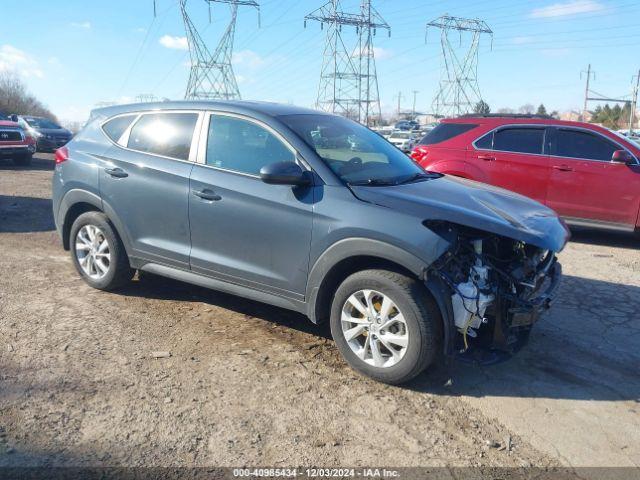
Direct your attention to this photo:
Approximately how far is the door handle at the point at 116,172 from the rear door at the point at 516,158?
547 cm

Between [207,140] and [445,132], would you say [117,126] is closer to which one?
[207,140]

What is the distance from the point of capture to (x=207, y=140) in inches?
183

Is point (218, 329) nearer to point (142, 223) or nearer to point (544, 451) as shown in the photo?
point (142, 223)

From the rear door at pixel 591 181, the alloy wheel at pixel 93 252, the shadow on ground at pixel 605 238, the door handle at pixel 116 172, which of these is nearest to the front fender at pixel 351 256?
the door handle at pixel 116 172

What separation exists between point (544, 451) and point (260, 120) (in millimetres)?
3030

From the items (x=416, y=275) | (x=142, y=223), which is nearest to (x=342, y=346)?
(x=416, y=275)

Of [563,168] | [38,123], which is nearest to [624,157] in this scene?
[563,168]

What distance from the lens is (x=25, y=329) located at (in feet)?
14.7

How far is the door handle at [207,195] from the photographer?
14.5 feet

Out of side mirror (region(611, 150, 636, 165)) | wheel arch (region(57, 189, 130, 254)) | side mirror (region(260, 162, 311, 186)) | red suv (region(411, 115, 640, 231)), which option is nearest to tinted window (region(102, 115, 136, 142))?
wheel arch (region(57, 189, 130, 254))

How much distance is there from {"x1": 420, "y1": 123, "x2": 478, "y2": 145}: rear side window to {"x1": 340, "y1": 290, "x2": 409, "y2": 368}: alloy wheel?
19.0 feet

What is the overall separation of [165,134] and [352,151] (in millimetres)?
1691

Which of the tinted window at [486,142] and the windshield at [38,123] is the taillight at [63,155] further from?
the windshield at [38,123]

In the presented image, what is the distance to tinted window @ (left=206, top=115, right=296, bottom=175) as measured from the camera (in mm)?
4301
